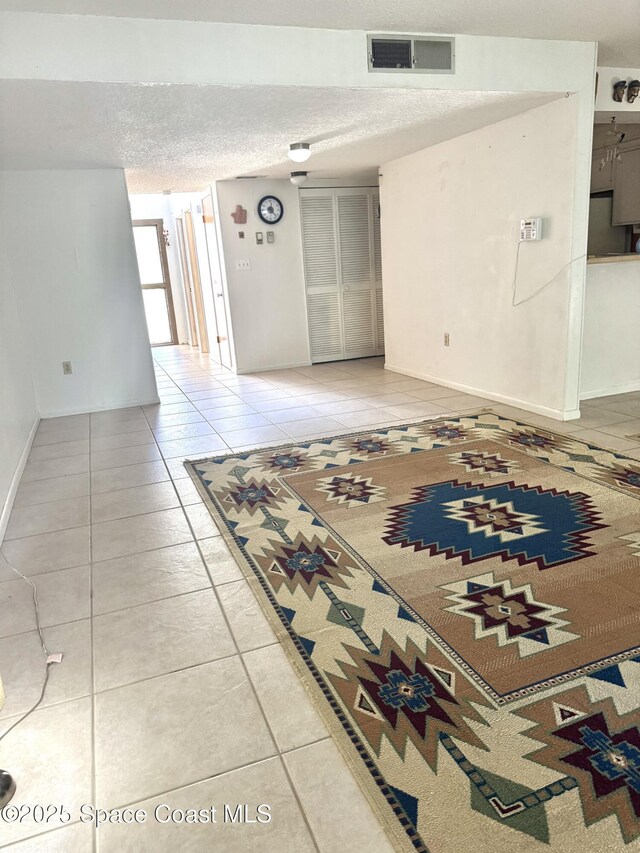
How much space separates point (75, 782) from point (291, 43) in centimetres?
320

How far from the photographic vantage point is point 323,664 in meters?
1.70

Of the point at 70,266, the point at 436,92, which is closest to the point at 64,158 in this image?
the point at 70,266

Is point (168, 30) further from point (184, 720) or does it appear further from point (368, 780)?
point (368, 780)

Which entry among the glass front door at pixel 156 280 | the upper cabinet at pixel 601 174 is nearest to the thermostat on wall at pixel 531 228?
the upper cabinet at pixel 601 174

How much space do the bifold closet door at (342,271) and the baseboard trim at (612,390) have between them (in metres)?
3.24

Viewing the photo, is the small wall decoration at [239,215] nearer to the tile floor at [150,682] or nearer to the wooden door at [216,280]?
the wooden door at [216,280]

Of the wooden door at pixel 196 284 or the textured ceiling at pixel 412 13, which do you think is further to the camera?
the wooden door at pixel 196 284

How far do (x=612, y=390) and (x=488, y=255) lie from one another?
1.46 m

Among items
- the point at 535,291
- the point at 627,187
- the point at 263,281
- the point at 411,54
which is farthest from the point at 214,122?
the point at 627,187

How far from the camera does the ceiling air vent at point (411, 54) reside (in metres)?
3.07

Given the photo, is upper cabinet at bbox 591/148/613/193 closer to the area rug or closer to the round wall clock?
the round wall clock

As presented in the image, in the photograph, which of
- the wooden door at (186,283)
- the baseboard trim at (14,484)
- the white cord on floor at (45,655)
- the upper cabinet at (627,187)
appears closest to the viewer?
the white cord on floor at (45,655)

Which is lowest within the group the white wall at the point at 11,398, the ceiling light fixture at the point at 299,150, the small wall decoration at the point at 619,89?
the white wall at the point at 11,398

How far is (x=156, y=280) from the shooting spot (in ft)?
31.2
